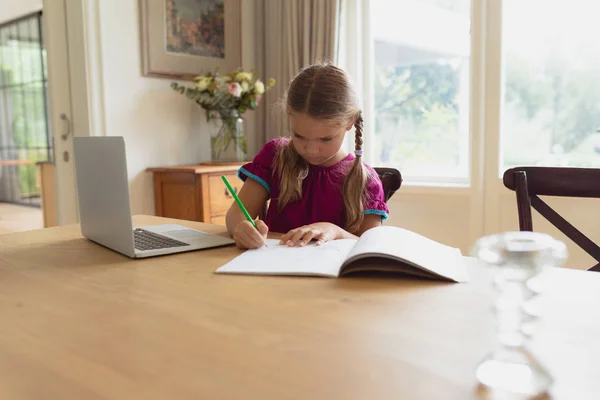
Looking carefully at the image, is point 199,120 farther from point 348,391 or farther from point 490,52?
point 348,391

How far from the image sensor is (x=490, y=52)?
8.93 feet

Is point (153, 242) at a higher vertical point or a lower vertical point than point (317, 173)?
lower

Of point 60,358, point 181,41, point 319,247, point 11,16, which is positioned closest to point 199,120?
point 181,41

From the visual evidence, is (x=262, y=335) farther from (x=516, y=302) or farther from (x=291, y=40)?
(x=291, y=40)

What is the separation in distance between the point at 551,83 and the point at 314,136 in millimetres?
1858

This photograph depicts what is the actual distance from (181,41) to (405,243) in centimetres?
246

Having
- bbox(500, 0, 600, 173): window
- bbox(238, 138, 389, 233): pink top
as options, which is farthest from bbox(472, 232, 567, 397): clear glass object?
bbox(500, 0, 600, 173): window

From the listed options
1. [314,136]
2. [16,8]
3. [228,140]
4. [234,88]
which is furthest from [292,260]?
[16,8]

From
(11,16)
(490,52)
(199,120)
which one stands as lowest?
(199,120)

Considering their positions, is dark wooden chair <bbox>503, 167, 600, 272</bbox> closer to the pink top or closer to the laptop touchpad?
the pink top

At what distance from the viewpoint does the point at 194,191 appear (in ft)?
9.05

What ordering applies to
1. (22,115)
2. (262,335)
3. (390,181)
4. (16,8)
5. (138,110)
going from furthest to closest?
(22,115) → (16,8) → (138,110) → (390,181) → (262,335)

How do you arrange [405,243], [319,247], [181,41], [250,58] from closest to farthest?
1. [405,243]
2. [319,247]
3. [181,41]
4. [250,58]

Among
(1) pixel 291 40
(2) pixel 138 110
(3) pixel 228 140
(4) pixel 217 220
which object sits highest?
(1) pixel 291 40
